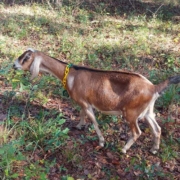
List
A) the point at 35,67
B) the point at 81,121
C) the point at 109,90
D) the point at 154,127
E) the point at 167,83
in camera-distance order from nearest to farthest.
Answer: the point at 167,83, the point at 109,90, the point at 154,127, the point at 35,67, the point at 81,121

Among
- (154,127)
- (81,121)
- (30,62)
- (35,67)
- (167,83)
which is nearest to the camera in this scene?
(167,83)

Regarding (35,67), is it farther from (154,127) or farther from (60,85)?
(154,127)

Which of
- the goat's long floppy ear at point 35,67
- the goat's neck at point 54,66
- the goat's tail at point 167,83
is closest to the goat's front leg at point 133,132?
the goat's tail at point 167,83

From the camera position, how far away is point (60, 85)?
23.4 feet

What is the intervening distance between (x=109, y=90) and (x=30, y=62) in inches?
61.3

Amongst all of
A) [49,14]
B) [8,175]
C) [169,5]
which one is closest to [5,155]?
[8,175]

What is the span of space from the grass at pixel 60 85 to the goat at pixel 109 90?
1.20ft

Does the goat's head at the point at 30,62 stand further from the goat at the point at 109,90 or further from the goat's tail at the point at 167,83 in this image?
the goat's tail at the point at 167,83

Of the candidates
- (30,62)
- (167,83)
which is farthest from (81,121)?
(167,83)

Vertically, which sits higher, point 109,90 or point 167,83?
point 167,83

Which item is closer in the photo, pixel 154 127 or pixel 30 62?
pixel 154 127

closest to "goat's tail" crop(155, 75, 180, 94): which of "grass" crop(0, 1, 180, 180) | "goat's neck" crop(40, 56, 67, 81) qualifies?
"grass" crop(0, 1, 180, 180)

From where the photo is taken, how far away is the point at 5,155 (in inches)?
170

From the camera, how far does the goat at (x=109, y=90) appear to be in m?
4.96
